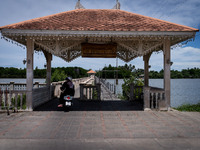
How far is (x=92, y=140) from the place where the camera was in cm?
471

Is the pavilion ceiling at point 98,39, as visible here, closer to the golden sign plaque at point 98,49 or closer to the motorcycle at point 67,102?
the golden sign plaque at point 98,49

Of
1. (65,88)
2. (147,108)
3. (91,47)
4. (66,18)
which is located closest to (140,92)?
(147,108)

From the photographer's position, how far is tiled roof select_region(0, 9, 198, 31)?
320 inches

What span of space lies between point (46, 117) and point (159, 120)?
14.4 feet

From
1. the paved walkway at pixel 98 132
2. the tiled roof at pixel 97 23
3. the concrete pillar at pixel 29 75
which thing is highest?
the tiled roof at pixel 97 23

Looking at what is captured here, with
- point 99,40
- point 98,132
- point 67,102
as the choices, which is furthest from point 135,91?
point 98,132

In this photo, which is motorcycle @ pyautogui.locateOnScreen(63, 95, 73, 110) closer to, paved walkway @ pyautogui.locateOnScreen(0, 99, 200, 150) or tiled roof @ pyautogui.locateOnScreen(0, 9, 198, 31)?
paved walkway @ pyautogui.locateOnScreen(0, 99, 200, 150)

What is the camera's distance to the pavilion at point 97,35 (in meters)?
8.00

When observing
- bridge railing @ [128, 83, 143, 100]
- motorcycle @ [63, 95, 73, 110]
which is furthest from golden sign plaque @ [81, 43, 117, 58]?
bridge railing @ [128, 83, 143, 100]

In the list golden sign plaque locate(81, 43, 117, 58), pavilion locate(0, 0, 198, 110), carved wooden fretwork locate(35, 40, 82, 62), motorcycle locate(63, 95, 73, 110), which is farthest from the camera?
golden sign plaque locate(81, 43, 117, 58)

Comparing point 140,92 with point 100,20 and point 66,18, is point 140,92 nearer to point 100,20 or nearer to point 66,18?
point 100,20

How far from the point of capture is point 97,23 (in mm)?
8883

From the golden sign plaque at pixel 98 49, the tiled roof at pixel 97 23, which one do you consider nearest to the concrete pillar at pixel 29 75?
the tiled roof at pixel 97 23

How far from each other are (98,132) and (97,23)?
5519mm
